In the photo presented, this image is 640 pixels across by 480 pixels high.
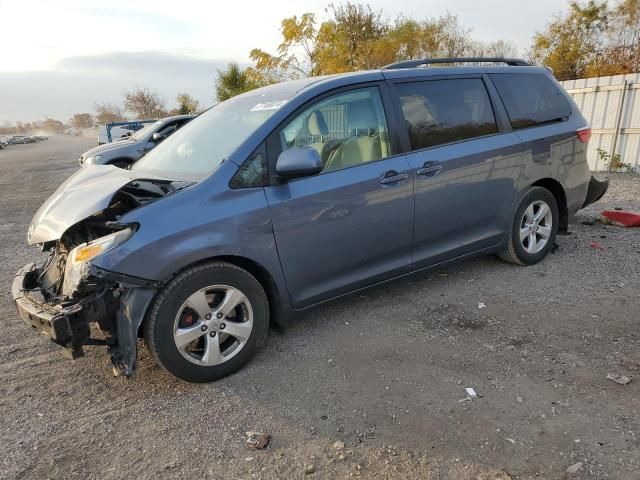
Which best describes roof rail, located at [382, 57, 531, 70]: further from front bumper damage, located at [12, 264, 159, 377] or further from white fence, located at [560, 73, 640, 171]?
white fence, located at [560, 73, 640, 171]

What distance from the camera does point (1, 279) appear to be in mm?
5184

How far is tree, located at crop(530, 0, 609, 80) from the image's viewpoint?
1974cm

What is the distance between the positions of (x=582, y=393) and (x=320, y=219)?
1.93m

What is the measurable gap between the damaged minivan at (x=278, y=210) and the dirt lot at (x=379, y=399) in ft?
1.03

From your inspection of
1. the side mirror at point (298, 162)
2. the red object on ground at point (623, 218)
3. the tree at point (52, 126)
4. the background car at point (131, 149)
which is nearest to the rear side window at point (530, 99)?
the red object on ground at point (623, 218)

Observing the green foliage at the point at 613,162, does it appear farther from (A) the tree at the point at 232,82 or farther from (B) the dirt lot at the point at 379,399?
(A) the tree at the point at 232,82

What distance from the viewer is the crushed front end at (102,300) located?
2.62 m

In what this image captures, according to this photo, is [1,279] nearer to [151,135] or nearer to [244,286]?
[244,286]

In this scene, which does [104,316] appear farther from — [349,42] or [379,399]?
[349,42]

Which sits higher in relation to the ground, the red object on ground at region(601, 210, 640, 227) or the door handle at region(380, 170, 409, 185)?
the door handle at region(380, 170, 409, 185)

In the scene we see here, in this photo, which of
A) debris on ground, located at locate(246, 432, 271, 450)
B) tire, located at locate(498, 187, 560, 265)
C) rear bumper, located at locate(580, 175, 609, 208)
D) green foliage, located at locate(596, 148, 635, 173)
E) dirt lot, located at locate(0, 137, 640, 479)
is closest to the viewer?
dirt lot, located at locate(0, 137, 640, 479)

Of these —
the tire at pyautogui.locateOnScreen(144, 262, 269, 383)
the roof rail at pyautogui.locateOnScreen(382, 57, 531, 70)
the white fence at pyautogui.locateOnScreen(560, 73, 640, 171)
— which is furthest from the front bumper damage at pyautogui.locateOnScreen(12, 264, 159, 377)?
the white fence at pyautogui.locateOnScreen(560, 73, 640, 171)

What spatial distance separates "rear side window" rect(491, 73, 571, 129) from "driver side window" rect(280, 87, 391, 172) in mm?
1478

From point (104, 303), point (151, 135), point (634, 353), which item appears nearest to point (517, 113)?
point (634, 353)
